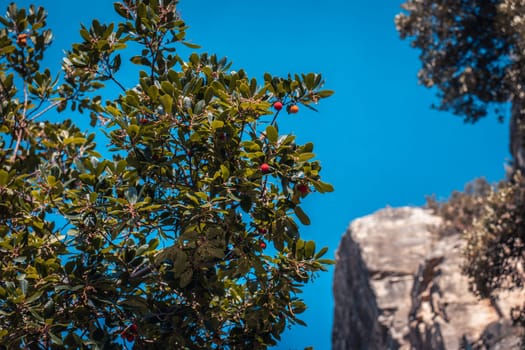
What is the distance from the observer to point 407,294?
26266 mm

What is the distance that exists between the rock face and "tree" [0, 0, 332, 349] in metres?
12.6

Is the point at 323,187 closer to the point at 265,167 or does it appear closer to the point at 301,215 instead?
the point at 301,215

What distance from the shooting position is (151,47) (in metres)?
6.32

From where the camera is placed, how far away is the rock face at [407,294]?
20.2 meters

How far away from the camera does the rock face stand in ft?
66.3

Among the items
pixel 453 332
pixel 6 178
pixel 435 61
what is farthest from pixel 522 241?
pixel 6 178

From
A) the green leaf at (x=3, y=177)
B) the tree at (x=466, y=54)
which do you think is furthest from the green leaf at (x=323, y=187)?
the tree at (x=466, y=54)

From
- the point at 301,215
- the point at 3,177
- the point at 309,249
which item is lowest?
the point at 309,249

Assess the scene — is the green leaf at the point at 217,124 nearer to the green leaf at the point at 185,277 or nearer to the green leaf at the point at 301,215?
the green leaf at the point at 301,215

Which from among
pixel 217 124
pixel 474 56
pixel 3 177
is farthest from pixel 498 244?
pixel 3 177

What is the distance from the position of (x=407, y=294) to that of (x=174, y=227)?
22805mm

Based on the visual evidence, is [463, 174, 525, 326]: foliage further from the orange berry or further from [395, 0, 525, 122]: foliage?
the orange berry

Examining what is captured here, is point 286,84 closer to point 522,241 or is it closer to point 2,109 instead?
point 2,109

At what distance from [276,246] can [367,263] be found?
941 inches
